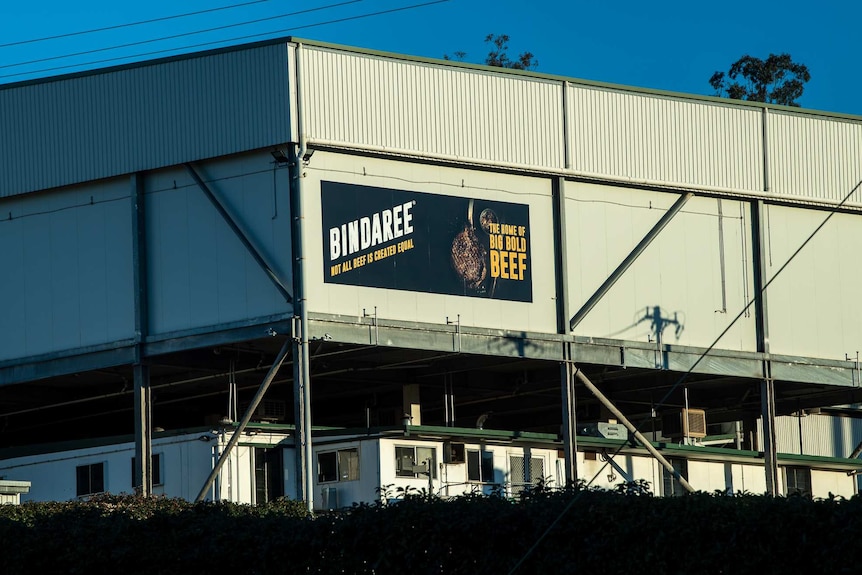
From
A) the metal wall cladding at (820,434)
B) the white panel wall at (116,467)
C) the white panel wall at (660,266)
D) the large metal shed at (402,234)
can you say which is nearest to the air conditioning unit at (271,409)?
the large metal shed at (402,234)

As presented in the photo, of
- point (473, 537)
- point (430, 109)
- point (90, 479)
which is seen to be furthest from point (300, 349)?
point (473, 537)

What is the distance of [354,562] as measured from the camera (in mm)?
25609

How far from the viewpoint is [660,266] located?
4994cm

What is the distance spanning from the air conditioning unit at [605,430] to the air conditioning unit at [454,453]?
5.42 metres

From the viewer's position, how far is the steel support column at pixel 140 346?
150ft

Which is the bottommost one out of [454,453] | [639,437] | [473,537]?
[473,537]

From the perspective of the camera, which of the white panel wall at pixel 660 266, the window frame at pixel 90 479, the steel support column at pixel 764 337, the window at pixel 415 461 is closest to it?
the window at pixel 415 461

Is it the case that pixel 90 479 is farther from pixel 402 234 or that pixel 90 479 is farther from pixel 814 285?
pixel 814 285

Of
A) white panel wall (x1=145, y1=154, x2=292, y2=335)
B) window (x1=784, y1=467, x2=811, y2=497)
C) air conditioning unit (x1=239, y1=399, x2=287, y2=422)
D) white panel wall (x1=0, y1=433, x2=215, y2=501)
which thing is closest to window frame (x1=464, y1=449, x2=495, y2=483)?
white panel wall (x1=0, y1=433, x2=215, y2=501)

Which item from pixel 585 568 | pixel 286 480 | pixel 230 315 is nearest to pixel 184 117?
pixel 230 315

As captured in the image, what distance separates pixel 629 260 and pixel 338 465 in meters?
10.6

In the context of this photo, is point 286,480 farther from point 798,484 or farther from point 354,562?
point 354,562

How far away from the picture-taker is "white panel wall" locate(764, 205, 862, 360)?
51.6 m

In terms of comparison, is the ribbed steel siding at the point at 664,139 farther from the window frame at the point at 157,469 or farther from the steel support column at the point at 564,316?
the window frame at the point at 157,469
